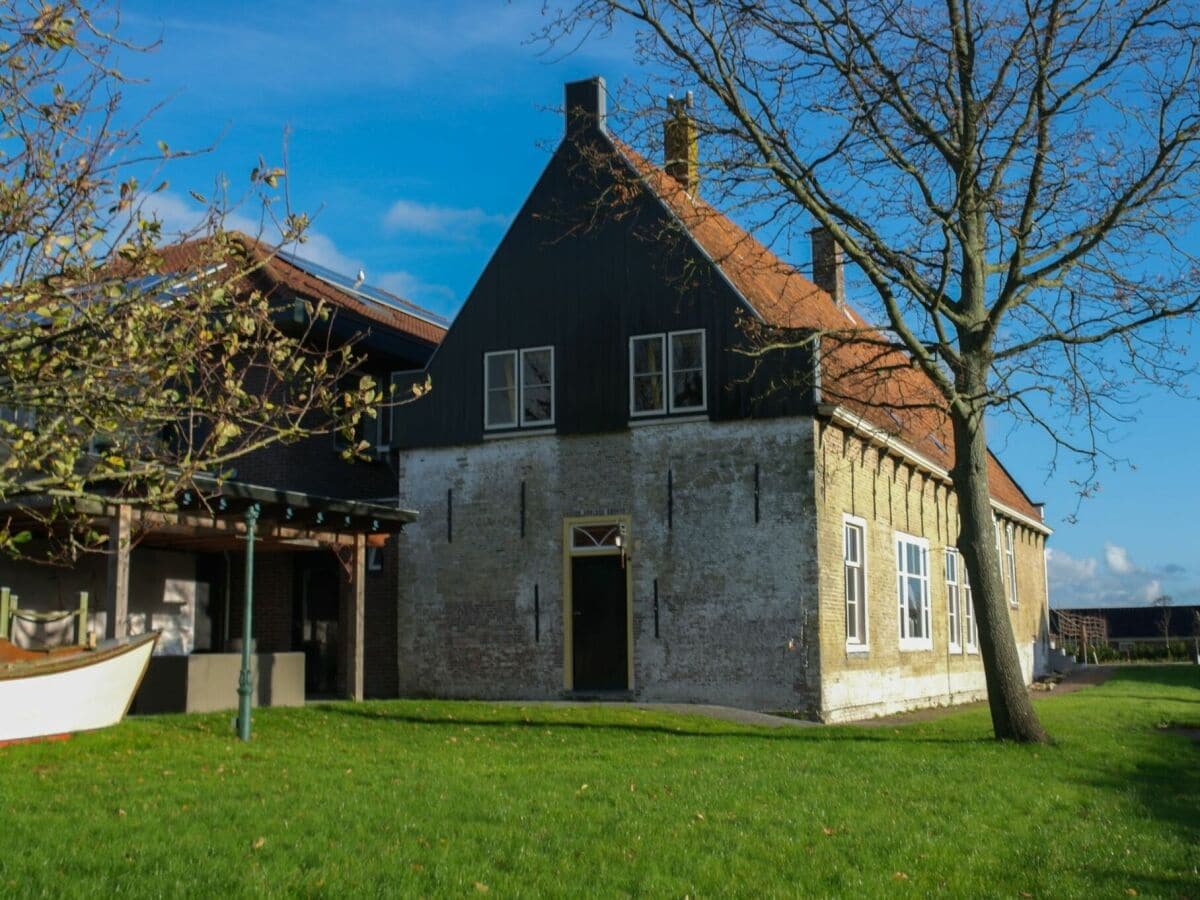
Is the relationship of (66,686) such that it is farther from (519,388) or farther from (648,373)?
(648,373)

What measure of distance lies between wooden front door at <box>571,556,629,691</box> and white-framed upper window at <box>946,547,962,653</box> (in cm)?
957

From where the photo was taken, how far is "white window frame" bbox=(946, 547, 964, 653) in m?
27.9

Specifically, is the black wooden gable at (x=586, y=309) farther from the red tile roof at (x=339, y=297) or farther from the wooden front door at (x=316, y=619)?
the wooden front door at (x=316, y=619)

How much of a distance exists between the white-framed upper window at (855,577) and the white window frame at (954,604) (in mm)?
6317

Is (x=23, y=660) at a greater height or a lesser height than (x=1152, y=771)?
greater

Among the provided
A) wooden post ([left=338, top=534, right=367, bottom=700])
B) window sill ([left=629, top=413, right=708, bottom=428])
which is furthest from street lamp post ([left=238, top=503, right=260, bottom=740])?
window sill ([left=629, top=413, right=708, bottom=428])

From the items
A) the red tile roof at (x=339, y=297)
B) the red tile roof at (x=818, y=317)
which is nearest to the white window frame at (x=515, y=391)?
the red tile roof at (x=339, y=297)

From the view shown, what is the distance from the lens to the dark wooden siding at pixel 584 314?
20625 millimetres

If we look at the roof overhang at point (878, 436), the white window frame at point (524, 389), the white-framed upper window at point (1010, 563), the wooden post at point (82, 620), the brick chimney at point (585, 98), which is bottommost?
the wooden post at point (82, 620)

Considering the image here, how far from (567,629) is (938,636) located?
9215mm

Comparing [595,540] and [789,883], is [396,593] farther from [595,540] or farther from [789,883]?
[789,883]

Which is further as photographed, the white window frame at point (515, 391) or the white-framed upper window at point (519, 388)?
the white window frame at point (515, 391)

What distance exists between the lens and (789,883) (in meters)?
7.63

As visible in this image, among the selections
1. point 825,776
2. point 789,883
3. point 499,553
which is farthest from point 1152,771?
point 499,553
